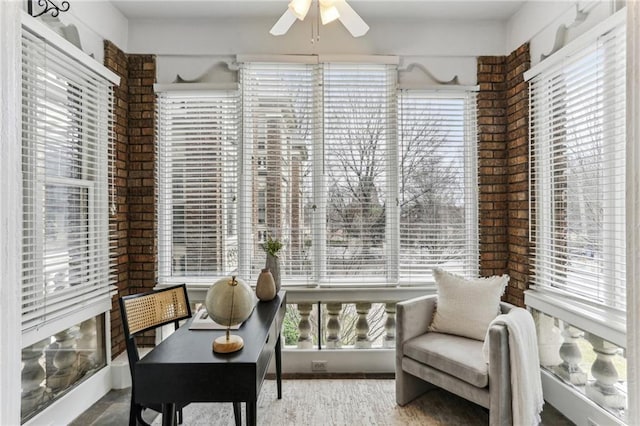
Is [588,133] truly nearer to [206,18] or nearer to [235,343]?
[235,343]

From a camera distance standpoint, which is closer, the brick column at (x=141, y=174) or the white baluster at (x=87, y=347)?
the white baluster at (x=87, y=347)

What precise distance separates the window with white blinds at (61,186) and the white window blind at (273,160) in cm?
104

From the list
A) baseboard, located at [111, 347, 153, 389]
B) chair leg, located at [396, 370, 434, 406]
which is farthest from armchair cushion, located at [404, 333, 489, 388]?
baseboard, located at [111, 347, 153, 389]

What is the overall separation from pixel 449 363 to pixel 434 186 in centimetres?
141

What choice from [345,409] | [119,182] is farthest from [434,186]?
[119,182]

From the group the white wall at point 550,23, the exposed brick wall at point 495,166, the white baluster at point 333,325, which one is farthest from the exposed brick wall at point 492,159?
the white baluster at point 333,325

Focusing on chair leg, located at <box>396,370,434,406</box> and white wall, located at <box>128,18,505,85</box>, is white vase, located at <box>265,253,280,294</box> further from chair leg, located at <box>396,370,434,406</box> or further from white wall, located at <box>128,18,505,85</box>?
white wall, located at <box>128,18,505,85</box>

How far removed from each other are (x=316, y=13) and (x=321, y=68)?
401 millimetres

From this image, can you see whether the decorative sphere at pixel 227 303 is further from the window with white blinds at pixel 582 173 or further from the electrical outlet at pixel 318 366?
the window with white blinds at pixel 582 173

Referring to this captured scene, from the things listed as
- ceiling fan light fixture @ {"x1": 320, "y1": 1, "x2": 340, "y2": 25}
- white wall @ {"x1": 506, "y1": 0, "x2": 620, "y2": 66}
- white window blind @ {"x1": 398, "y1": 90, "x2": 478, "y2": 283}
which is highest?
white wall @ {"x1": 506, "y1": 0, "x2": 620, "y2": 66}

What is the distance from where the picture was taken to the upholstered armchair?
6.65 ft

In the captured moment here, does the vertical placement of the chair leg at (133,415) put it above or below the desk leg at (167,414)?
below

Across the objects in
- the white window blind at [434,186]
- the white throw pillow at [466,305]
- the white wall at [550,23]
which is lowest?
the white throw pillow at [466,305]

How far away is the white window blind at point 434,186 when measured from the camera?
3.07 m
